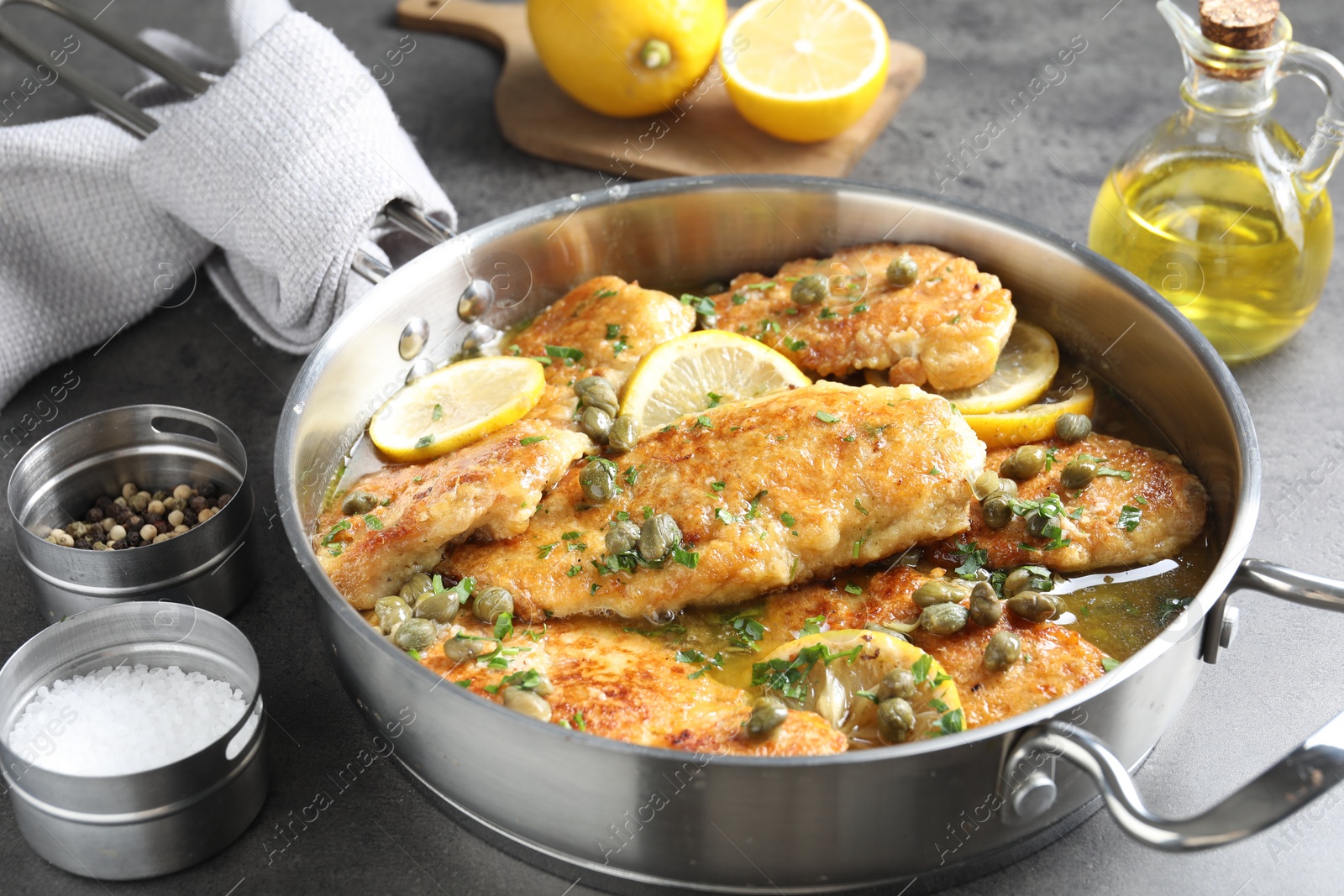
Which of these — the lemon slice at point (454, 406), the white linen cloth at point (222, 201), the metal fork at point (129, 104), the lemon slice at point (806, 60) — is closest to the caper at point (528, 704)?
the lemon slice at point (454, 406)

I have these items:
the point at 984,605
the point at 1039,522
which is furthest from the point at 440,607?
the point at 1039,522

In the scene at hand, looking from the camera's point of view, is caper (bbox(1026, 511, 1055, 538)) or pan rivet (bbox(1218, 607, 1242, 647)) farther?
caper (bbox(1026, 511, 1055, 538))

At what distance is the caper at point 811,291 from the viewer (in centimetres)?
412

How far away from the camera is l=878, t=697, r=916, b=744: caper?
9.36 ft

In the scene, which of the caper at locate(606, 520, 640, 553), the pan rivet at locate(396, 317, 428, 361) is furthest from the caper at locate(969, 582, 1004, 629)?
the pan rivet at locate(396, 317, 428, 361)

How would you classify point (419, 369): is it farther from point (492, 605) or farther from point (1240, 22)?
point (1240, 22)

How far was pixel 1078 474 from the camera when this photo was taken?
360 centimetres

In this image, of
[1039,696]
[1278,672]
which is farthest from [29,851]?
[1278,672]

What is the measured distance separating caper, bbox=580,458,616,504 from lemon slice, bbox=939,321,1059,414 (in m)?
1.14

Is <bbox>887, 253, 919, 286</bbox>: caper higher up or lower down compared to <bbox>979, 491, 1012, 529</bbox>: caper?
higher up

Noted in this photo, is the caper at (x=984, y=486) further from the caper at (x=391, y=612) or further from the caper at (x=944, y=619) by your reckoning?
the caper at (x=391, y=612)

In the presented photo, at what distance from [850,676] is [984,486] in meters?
0.82

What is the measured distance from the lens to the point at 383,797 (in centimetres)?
332

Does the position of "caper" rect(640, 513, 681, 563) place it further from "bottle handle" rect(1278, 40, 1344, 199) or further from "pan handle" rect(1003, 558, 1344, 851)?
"bottle handle" rect(1278, 40, 1344, 199)
